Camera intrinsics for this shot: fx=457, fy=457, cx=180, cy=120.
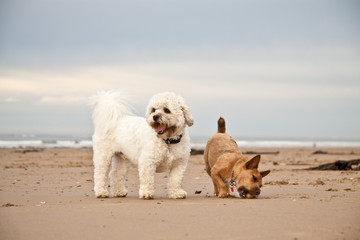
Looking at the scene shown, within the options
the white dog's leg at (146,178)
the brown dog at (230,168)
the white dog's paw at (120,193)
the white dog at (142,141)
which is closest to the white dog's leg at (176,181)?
the white dog at (142,141)

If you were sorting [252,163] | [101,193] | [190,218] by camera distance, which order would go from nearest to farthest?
1. [190,218]
2. [252,163]
3. [101,193]

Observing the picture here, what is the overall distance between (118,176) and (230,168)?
2.35 meters

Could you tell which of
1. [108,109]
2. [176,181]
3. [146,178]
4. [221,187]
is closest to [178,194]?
[176,181]

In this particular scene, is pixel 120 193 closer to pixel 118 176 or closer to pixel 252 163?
pixel 118 176

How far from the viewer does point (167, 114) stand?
7273 mm

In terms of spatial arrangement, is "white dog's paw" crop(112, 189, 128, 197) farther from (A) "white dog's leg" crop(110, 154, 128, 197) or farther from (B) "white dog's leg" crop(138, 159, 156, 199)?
(B) "white dog's leg" crop(138, 159, 156, 199)

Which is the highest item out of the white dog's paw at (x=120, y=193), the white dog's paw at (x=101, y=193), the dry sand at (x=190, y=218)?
the dry sand at (x=190, y=218)

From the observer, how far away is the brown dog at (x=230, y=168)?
700 cm

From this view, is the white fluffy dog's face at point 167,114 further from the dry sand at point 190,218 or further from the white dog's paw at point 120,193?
the white dog's paw at point 120,193

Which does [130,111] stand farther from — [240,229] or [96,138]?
[240,229]

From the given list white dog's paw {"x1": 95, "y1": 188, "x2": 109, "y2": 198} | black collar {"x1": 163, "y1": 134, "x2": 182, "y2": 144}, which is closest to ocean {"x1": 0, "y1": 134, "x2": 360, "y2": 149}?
white dog's paw {"x1": 95, "y1": 188, "x2": 109, "y2": 198}

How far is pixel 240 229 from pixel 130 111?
15.7ft

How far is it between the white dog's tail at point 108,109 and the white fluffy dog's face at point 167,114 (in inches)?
48.1

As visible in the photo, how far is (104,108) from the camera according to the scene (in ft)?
28.0
